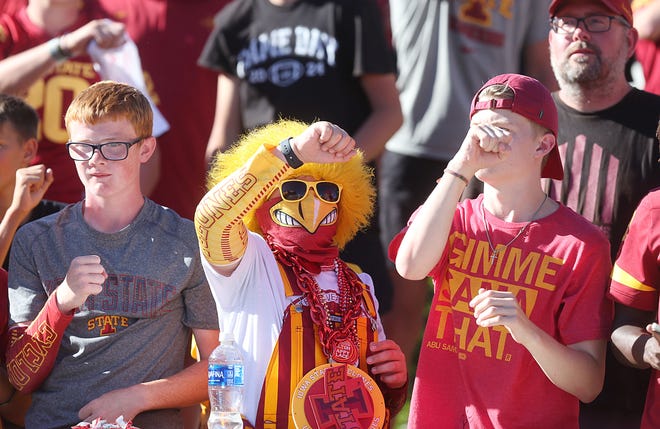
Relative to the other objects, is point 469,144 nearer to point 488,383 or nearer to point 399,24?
point 488,383

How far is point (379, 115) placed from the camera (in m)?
5.55

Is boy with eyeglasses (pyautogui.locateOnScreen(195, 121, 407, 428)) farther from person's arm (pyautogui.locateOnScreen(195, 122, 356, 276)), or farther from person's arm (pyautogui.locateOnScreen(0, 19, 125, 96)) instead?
person's arm (pyautogui.locateOnScreen(0, 19, 125, 96))

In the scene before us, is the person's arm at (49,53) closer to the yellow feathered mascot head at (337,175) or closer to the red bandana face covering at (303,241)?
the yellow feathered mascot head at (337,175)

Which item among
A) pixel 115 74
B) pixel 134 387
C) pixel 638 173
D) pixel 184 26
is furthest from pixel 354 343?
pixel 184 26

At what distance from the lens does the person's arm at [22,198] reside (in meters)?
4.74

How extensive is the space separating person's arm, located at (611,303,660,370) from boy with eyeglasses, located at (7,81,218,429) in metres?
1.51

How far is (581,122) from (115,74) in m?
2.36

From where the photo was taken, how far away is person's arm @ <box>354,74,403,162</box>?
5508mm

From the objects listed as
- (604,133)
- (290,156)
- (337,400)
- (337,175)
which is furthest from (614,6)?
(337,400)

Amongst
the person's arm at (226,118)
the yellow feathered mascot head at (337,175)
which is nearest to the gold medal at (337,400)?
the yellow feathered mascot head at (337,175)

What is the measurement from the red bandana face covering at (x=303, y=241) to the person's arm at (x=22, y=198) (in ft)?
3.55

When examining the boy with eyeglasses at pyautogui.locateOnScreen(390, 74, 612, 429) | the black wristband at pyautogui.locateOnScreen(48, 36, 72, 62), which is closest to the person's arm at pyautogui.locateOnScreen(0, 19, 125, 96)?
the black wristband at pyautogui.locateOnScreen(48, 36, 72, 62)

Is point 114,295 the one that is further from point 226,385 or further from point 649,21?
point 649,21

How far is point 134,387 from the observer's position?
416 cm
